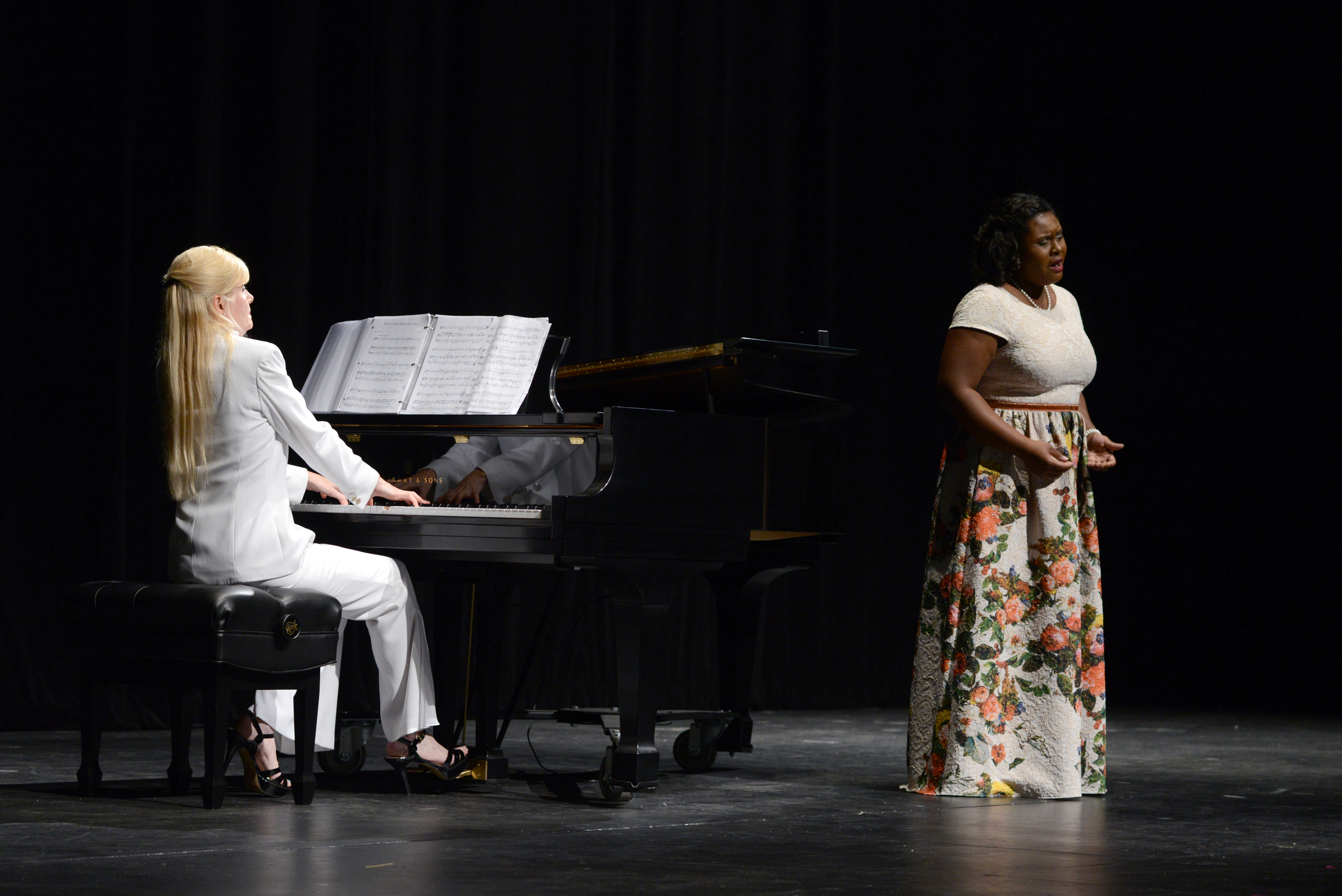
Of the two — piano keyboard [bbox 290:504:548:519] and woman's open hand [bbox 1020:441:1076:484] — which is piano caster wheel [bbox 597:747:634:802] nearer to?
piano keyboard [bbox 290:504:548:519]

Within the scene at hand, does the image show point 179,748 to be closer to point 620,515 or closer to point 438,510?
point 438,510

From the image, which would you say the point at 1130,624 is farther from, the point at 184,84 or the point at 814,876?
the point at 814,876

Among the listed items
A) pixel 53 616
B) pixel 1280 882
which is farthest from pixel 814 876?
pixel 53 616

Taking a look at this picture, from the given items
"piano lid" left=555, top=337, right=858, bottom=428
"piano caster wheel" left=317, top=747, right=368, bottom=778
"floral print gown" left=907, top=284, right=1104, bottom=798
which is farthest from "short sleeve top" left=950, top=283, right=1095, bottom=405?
"piano caster wheel" left=317, top=747, right=368, bottom=778

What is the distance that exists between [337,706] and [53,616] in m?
1.78

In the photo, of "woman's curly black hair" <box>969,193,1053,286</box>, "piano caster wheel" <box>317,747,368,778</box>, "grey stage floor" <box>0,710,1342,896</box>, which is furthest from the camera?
"piano caster wheel" <box>317,747,368,778</box>

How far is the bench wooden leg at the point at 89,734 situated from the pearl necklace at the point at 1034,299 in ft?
7.60

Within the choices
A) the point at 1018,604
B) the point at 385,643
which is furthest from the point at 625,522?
the point at 1018,604

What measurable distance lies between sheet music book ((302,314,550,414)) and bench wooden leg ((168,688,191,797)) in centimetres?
80

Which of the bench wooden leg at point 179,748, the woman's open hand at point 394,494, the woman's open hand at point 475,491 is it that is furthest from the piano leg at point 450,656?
the bench wooden leg at point 179,748

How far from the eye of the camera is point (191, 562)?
3826 millimetres

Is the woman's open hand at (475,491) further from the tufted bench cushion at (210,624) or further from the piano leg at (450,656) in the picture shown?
the tufted bench cushion at (210,624)

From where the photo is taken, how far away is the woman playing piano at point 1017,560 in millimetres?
4059

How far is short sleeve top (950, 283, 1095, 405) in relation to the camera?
13.4 feet
